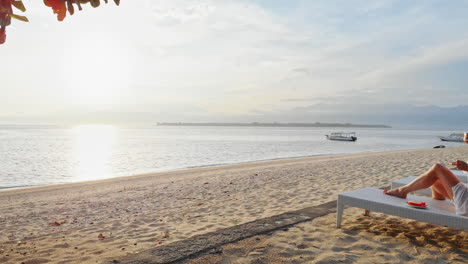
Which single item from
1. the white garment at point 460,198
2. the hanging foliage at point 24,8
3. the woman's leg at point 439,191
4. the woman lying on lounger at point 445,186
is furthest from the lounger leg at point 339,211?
the hanging foliage at point 24,8

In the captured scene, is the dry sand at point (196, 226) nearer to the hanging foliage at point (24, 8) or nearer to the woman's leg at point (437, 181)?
the woman's leg at point (437, 181)

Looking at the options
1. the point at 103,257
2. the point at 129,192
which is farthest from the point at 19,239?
the point at 129,192

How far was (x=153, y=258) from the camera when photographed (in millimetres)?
3340

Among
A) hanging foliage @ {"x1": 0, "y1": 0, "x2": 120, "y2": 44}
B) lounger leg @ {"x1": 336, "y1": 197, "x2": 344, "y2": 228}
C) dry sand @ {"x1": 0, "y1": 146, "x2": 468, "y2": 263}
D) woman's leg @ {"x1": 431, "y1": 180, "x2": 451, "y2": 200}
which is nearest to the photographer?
hanging foliage @ {"x1": 0, "y1": 0, "x2": 120, "y2": 44}

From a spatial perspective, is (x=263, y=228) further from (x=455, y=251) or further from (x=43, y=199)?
(x=43, y=199)

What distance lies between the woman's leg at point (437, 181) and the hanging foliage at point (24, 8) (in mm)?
3922

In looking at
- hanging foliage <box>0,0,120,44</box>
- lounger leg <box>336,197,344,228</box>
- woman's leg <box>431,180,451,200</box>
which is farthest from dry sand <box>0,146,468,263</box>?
hanging foliage <box>0,0,120,44</box>

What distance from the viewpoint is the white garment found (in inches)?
133

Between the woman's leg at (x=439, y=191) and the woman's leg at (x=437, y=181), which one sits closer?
the woman's leg at (x=437, y=181)

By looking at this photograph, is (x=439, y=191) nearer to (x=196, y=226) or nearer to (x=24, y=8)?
(x=196, y=226)

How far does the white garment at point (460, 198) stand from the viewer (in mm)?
3381

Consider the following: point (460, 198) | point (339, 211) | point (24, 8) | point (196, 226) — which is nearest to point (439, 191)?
point (460, 198)

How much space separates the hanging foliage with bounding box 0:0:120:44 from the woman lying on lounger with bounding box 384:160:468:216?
377 cm

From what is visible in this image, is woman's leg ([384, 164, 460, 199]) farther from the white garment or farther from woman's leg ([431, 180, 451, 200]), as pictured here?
the white garment
